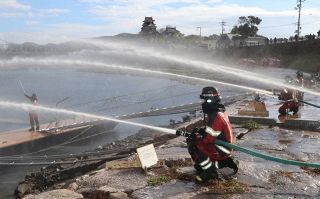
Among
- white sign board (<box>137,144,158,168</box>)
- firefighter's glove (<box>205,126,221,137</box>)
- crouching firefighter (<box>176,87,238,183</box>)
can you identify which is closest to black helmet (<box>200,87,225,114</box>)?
crouching firefighter (<box>176,87,238,183</box>)

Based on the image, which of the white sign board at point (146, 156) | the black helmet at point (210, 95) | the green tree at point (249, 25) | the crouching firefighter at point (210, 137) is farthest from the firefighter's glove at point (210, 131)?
the green tree at point (249, 25)

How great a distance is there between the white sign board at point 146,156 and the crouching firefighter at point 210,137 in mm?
1192

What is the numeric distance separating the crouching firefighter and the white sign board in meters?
1.19

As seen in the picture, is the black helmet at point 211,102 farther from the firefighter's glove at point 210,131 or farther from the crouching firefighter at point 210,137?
the firefighter's glove at point 210,131

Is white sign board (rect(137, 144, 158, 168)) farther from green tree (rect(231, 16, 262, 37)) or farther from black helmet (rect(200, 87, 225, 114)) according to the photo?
green tree (rect(231, 16, 262, 37))

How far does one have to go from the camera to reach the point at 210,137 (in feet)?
24.7

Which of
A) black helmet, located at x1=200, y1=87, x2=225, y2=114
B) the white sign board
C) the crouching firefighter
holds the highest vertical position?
black helmet, located at x1=200, y1=87, x2=225, y2=114

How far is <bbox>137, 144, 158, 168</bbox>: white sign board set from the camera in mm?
8609

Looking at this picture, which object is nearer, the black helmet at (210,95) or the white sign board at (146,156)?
the black helmet at (210,95)

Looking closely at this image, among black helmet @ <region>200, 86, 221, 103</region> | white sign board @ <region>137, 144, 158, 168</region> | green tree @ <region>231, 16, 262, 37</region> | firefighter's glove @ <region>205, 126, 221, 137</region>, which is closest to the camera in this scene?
firefighter's glove @ <region>205, 126, 221, 137</region>

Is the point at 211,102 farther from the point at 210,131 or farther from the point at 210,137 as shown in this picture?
the point at 210,137

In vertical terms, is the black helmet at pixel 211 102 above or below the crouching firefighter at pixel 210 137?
above

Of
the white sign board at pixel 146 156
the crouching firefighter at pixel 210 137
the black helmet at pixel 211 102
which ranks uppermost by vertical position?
the black helmet at pixel 211 102

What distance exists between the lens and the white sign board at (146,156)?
8.61 metres
